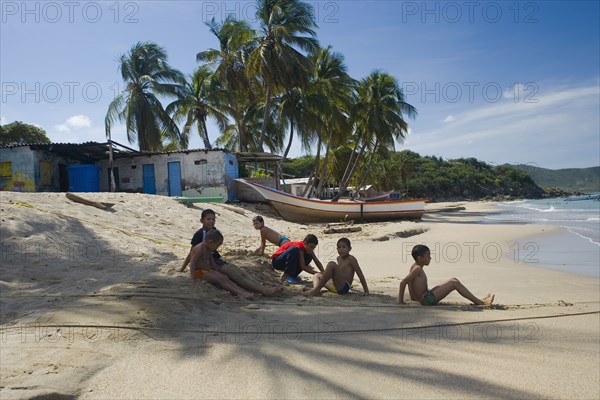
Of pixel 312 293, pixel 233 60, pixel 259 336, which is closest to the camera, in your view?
pixel 259 336

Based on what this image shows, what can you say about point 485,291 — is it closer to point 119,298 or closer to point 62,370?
point 119,298

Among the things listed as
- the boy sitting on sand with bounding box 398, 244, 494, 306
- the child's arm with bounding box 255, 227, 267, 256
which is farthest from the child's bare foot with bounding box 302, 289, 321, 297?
the child's arm with bounding box 255, 227, 267, 256

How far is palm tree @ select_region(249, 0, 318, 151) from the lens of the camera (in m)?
24.2

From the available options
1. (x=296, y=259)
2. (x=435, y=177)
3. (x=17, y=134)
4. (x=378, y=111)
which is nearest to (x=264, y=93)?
(x=378, y=111)

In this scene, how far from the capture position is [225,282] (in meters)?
5.31

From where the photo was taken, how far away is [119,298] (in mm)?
4508

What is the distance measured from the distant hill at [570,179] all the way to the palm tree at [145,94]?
124207 mm

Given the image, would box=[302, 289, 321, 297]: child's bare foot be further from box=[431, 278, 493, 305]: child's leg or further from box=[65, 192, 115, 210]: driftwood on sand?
box=[65, 192, 115, 210]: driftwood on sand

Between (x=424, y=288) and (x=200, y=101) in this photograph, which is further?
(x=200, y=101)

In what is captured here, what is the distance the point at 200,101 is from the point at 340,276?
81.8 feet

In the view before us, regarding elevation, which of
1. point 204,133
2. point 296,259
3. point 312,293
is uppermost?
point 204,133

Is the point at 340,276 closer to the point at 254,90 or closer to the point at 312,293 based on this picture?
the point at 312,293

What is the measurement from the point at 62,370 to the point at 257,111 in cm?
2833

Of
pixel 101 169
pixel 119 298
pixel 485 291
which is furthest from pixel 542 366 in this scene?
pixel 101 169
